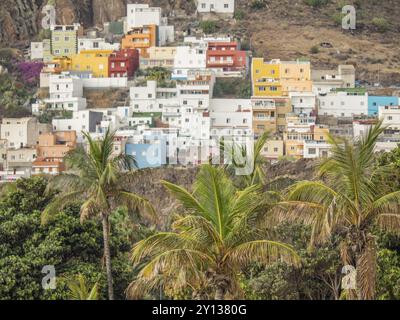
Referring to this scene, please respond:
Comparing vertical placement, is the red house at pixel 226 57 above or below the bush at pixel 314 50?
below

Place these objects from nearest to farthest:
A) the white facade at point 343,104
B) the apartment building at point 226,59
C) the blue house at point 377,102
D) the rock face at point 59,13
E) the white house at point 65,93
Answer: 1. the blue house at point 377,102
2. the white facade at point 343,104
3. the white house at point 65,93
4. the apartment building at point 226,59
5. the rock face at point 59,13

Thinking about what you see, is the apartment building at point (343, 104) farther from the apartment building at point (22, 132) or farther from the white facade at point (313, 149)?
the apartment building at point (22, 132)

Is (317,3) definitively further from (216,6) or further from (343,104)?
(343,104)

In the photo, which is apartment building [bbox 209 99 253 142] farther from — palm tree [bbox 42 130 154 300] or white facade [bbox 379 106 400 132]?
palm tree [bbox 42 130 154 300]

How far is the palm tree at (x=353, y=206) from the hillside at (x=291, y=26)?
55.9 metres

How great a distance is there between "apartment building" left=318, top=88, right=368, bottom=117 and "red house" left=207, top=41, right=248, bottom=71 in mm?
8209

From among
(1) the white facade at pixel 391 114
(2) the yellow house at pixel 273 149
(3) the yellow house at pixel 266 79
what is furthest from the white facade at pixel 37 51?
(1) the white facade at pixel 391 114

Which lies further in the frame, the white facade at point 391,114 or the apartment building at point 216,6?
the apartment building at point 216,6

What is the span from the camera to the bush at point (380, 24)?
79.2 metres

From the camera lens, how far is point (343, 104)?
2242 inches

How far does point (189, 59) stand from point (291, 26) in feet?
55.3
